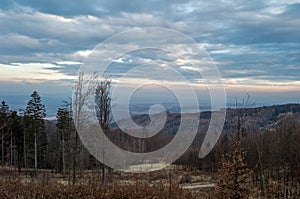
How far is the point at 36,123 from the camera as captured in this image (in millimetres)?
40312

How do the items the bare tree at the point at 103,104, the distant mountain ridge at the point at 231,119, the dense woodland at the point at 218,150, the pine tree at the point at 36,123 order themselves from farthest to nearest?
the pine tree at the point at 36,123 < the bare tree at the point at 103,104 < the distant mountain ridge at the point at 231,119 < the dense woodland at the point at 218,150

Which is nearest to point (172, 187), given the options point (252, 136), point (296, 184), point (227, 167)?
point (227, 167)

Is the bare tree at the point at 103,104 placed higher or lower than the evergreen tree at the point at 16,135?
higher

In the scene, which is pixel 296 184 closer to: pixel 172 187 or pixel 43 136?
pixel 172 187

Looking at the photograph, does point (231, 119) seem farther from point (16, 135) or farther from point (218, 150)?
point (16, 135)

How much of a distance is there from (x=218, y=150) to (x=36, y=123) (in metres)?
20.2

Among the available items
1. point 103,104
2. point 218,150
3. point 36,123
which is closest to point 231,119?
point 103,104

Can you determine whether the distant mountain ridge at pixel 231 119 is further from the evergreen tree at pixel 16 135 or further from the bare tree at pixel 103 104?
the evergreen tree at pixel 16 135

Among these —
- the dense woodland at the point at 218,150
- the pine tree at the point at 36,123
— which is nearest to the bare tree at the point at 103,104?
the dense woodland at the point at 218,150

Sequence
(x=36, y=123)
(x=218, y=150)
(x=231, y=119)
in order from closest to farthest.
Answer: (x=231, y=119), (x=218, y=150), (x=36, y=123)

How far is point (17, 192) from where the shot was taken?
1141 centimetres

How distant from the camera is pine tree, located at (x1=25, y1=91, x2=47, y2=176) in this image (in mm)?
40094

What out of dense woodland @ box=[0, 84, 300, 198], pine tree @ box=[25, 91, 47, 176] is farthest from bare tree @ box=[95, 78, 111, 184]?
pine tree @ box=[25, 91, 47, 176]

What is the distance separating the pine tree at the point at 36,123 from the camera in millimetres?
40094
